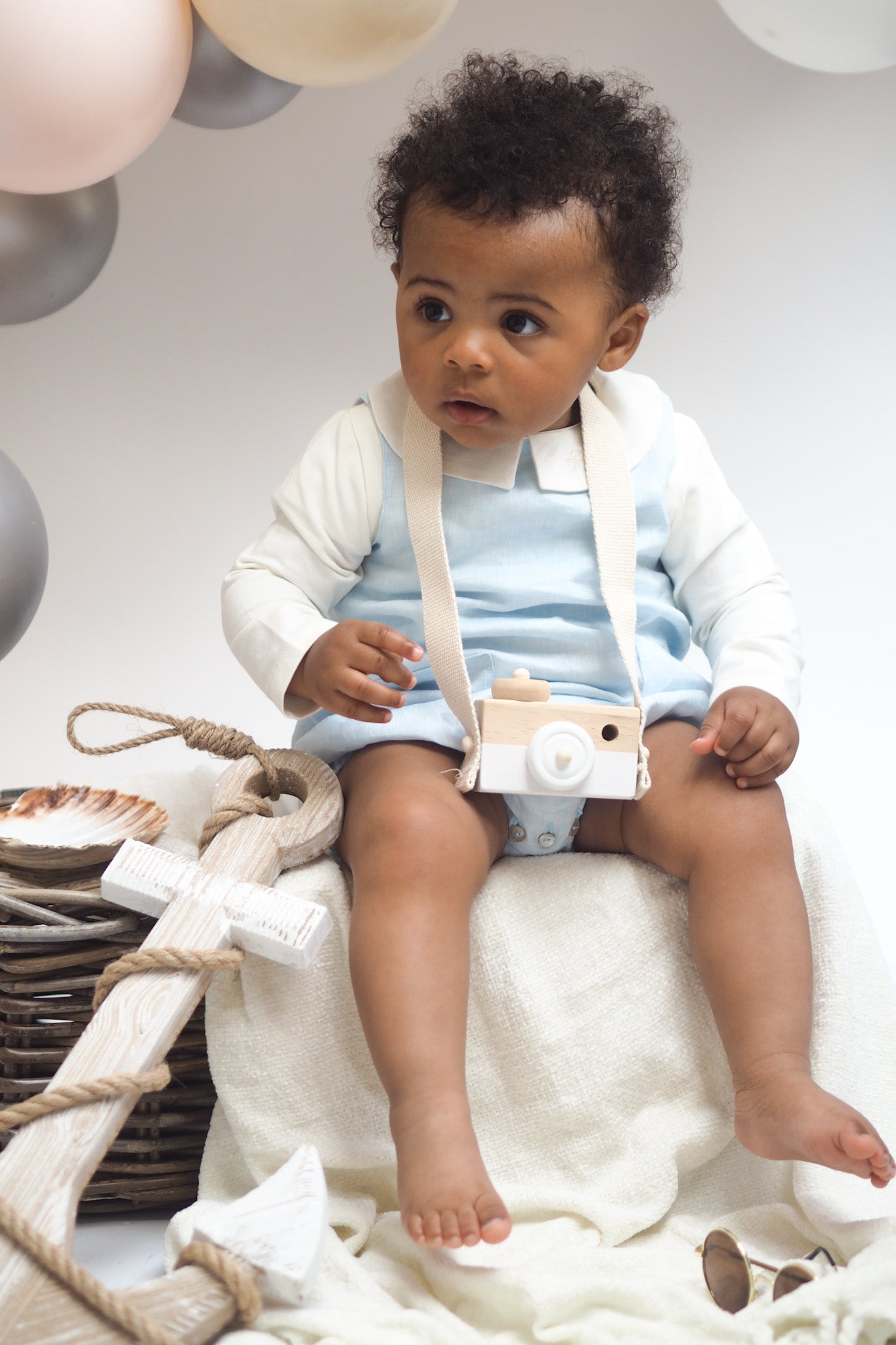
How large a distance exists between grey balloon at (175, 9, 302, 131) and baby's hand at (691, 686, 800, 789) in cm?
76

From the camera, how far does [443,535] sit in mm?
1235

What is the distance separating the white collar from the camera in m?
1.26

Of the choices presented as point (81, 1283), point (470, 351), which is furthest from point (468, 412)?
point (81, 1283)

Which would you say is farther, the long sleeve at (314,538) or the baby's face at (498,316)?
the long sleeve at (314,538)

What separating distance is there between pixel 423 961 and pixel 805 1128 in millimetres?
287

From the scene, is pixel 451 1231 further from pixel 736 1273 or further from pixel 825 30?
pixel 825 30

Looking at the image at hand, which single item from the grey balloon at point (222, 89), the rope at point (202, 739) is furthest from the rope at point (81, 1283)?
the grey balloon at point (222, 89)

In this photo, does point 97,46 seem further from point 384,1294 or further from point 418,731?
point 384,1294

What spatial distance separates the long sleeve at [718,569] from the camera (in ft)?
4.21

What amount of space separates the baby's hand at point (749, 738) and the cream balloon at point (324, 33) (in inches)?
25.3

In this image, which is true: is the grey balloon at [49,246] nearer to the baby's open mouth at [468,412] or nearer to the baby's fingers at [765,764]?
the baby's open mouth at [468,412]

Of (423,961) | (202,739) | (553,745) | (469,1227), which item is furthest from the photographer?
(202,739)

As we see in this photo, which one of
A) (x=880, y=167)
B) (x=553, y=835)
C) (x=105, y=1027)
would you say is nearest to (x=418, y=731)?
(x=553, y=835)

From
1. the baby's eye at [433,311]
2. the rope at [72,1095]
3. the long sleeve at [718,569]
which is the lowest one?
the rope at [72,1095]
